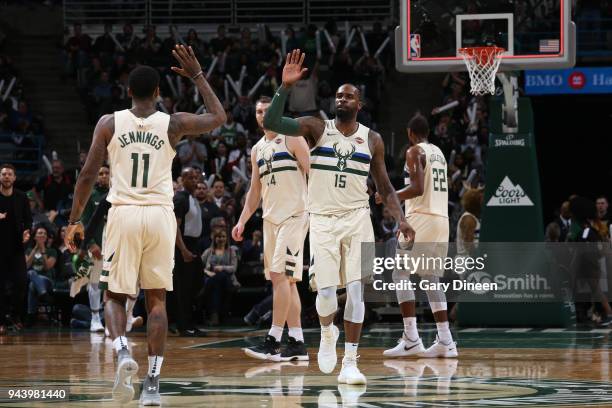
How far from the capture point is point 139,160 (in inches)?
330

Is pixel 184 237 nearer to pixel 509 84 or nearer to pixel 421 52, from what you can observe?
pixel 421 52

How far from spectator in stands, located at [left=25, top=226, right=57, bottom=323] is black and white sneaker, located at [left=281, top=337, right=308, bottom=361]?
7702mm

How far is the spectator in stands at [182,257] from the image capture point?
49.6ft

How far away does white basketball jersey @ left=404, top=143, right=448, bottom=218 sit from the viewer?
1254 cm

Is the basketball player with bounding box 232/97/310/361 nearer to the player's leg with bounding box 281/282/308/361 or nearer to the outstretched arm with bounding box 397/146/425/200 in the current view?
the player's leg with bounding box 281/282/308/361

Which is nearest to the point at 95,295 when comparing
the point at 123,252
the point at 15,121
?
the point at 123,252

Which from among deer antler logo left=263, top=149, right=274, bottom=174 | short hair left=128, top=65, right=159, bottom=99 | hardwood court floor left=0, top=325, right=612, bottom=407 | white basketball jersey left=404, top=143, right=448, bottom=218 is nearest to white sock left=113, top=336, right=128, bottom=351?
hardwood court floor left=0, top=325, right=612, bottom=407

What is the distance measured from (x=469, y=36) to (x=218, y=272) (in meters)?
5.14

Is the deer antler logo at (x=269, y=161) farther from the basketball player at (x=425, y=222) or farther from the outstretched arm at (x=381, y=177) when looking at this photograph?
the outstretched arm at (x=381, y=177)

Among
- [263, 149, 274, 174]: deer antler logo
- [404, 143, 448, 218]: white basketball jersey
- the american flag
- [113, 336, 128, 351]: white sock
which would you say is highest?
the american flag

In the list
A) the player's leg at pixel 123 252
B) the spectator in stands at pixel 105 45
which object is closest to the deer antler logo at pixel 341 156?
the player's leg at pixel 123 252

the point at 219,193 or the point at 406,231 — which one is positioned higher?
the point at 219,193

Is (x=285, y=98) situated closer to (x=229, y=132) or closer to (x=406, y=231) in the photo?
(x=406, y=231)

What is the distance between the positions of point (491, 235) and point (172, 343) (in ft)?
17.0
